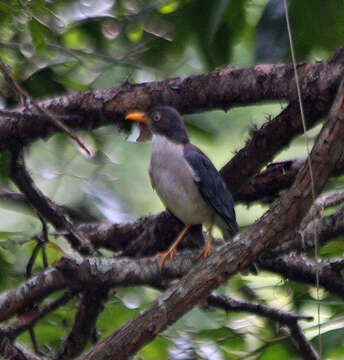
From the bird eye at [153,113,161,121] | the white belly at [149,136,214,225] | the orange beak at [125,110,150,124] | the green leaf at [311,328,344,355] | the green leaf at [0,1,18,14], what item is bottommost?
the green leaf at [311,328,344,355]

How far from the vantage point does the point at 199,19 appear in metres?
4.22

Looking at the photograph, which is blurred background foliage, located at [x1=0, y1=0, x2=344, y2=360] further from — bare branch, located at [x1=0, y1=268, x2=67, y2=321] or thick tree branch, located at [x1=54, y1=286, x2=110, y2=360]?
bare branch, located at [x1=0, y1=268, x2=67, y2=321]

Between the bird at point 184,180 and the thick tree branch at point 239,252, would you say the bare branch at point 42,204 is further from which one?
the thick tree branch at point 239,252

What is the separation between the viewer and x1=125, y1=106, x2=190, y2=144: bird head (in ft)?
15.2

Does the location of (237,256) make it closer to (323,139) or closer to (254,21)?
(323,139)

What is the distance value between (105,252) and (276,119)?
1.95 meters

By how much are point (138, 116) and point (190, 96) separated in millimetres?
409

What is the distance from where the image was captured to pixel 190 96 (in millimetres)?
4441

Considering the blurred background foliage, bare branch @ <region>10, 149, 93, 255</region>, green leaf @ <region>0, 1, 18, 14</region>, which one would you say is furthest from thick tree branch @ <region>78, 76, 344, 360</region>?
green leaf @ <region>0, 1, 18, 14</region>

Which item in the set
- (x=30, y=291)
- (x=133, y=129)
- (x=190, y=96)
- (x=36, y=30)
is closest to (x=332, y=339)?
(x=30, y=291)

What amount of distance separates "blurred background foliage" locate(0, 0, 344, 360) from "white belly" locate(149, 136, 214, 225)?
0.28 m

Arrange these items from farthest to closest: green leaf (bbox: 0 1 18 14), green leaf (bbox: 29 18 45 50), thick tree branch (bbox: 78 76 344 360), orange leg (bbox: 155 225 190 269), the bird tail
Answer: the bird tail < orange leg (bbox: 155 225 190 269) < green leaf (bbox: 29 18 45 50) < green leaf (bbox: 0 1 18 14) < thick tree branch (bbox: 78 76 344 360)

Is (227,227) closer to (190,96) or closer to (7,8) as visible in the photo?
(190,96)

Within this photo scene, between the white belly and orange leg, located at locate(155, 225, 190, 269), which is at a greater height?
the white belly
